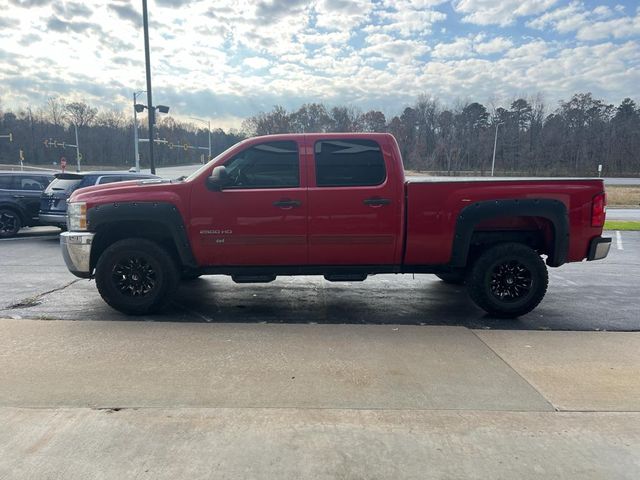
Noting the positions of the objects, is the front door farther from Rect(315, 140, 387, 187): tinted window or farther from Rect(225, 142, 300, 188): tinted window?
Rect(315, 140, 387, 187): tinted window

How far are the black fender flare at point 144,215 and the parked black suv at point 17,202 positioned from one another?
28.8 feet

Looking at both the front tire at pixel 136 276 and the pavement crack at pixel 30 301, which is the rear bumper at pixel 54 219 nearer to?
the pavement crack at pixel 30 301

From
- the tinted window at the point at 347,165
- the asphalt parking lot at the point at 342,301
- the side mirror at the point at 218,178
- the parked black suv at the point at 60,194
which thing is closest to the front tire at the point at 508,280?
the asphalt parking lot at the point at 342,301

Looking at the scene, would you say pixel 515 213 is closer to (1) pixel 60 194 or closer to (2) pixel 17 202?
(1) pixel 60 194

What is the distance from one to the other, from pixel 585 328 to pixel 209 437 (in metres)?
4.31

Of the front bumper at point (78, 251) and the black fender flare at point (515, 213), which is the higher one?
the black fender flare at point (515, 213)

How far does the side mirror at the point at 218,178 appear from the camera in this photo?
4.95 meters

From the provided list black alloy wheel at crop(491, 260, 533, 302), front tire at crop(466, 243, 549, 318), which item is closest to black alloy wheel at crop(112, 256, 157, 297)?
front tire at crop(466, 243, 549, 318)

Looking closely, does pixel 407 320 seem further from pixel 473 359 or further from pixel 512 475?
pixel 512 475

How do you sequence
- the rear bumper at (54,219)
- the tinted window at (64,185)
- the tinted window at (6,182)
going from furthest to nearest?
the tinted window at (6,182) → the tinted window at (64,185) → the rear bumper at (54,219)

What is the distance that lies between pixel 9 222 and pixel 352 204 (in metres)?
11.0

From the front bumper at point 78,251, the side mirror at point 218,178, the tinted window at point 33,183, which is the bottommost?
the front bumper at point 78,251

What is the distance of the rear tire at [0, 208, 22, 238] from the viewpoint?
1187 centimetres

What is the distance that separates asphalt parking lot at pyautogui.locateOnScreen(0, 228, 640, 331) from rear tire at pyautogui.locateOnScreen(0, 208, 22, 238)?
4.46 meters
